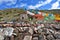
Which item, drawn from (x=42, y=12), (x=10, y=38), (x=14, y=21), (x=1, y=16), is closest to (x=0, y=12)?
(x=1, y=16)

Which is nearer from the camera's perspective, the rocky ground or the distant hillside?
the rocky ground

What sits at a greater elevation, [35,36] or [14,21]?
[14,21]

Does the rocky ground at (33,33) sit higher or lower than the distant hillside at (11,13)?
lower

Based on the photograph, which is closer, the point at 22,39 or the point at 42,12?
the point at 22,39

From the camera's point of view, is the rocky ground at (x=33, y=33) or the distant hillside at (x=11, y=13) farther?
the distant hillside at (x=11, y=13)

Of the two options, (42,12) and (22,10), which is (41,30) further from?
(22,10)

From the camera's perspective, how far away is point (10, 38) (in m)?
4.90

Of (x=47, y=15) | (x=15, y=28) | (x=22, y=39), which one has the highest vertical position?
(x=47, y=15)

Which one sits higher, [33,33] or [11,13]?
[11,13]

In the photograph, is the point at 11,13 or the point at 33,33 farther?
the point at 11,13

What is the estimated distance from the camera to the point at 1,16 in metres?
5.27

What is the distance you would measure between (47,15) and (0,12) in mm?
1706

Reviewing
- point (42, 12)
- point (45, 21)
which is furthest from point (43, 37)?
point (42, 12)

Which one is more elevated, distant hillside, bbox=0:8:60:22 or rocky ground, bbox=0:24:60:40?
distant hillside, bbox=0:8:60:22
